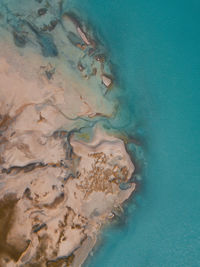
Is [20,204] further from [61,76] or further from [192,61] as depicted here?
[192,61]

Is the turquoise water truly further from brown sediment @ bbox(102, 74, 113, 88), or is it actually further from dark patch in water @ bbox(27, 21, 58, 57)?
dark patch in water @ bbox(27, 21, 58, 57)

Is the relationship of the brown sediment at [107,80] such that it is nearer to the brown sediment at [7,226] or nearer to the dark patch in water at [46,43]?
the dark patch in water at [46,43]

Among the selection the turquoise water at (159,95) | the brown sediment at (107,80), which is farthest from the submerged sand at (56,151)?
the turquoise water at (159,95)

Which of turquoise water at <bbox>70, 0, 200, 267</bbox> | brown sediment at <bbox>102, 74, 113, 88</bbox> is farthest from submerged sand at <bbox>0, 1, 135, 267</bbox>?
turquoise water at <bbox>70, 0, 200, 267</bbox>

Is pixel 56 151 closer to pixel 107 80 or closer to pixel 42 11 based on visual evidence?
pixel 107 80

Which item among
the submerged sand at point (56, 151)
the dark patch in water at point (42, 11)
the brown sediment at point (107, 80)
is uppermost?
the dark patch in water at point (42, 11)

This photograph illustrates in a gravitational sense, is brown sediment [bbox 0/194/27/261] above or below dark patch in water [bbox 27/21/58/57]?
below
